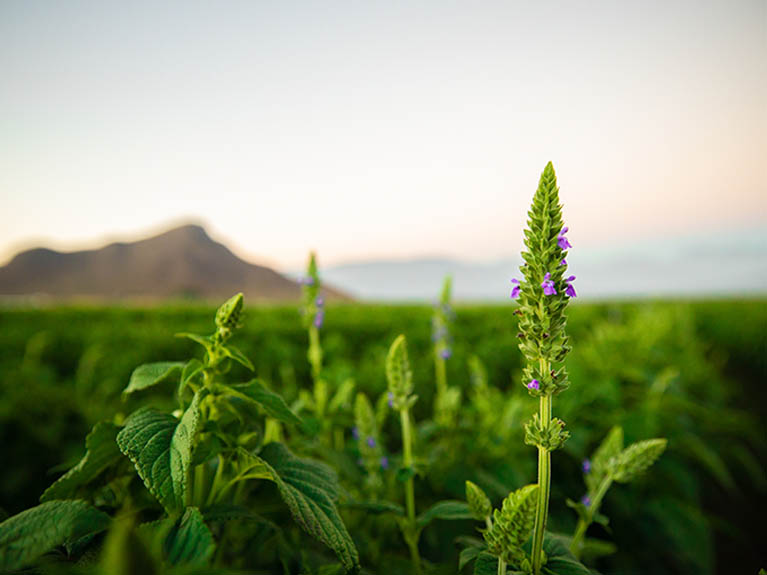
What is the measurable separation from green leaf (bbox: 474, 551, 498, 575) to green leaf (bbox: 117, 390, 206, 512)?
554mm

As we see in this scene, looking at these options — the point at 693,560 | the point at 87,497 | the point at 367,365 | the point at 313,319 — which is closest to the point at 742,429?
the point at 693,560

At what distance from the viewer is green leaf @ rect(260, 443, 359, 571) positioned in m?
0.94

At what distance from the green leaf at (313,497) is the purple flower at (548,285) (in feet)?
1.97

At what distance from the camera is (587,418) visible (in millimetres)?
3219

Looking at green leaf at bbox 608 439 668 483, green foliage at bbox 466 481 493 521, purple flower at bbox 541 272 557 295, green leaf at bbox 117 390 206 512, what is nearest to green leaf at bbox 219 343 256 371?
green leaf at bbox 117 390 206 512

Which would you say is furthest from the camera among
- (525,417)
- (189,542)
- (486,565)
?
(525,417)

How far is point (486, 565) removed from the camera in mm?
944

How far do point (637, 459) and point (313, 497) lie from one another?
79cm

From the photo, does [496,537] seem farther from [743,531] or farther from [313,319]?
[743,531]

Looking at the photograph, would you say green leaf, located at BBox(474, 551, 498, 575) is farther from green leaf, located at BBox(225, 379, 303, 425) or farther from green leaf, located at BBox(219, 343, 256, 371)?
green leaf, located at BBox(219, 343, 256, 371)

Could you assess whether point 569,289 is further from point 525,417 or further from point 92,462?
point 525,417

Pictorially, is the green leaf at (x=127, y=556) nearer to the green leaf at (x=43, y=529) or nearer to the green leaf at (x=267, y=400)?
the green leaf at (x=43, y=529)

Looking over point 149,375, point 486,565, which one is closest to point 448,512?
point 486,565

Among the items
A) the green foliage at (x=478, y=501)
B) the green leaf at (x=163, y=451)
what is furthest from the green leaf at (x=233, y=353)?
the green foliage at (x=478, y=501)
